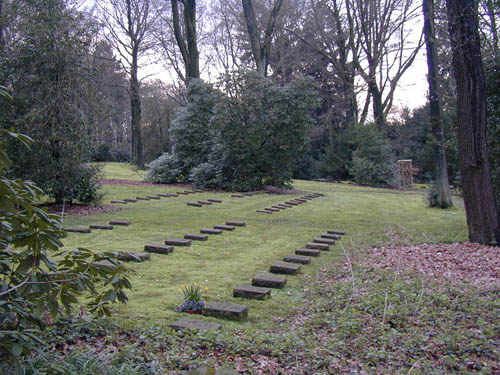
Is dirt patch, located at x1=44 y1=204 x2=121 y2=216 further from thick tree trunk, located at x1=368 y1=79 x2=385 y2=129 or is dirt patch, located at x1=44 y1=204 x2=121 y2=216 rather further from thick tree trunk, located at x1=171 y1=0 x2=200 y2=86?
thick tree trunk, located at x1=368 y1=79 x2=385 y2=129

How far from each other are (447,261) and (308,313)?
310cm

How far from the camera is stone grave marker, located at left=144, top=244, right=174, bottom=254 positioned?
6277 millimetres

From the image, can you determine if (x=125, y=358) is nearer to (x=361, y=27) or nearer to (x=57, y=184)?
(x=57, y=184)

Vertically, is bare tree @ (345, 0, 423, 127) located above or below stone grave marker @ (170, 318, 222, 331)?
above

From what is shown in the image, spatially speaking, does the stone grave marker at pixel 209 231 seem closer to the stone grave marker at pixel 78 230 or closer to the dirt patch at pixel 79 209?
the stone grave marker at pixel 78 230

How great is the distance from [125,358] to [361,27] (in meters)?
26.7

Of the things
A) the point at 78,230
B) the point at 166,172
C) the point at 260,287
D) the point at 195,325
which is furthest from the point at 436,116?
the point at 166,172

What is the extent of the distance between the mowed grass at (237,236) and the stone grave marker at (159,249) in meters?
0.14

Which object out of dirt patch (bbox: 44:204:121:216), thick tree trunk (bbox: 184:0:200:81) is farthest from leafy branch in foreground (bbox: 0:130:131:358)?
thick tree trunk (bbox: 184:0:200:81)

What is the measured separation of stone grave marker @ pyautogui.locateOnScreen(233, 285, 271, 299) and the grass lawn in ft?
0.30

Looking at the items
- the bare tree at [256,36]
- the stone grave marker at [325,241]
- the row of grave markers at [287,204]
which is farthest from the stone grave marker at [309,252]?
the bare tree at [256,36]

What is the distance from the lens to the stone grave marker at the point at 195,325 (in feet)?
11.1

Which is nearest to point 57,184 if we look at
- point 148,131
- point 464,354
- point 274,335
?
point 274,335

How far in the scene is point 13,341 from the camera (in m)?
2.10
